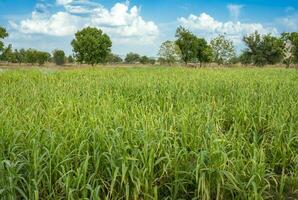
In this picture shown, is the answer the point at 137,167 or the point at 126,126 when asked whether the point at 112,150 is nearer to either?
the point at 137,167

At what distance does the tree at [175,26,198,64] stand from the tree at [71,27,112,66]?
10.7m

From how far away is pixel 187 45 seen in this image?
53.2 meters

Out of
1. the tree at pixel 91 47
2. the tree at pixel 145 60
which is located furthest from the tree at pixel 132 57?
the tree at pixel 91 47

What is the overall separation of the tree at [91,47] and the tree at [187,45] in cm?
1073

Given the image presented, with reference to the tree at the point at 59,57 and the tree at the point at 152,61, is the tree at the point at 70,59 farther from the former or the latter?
the tree at the point at 152,61

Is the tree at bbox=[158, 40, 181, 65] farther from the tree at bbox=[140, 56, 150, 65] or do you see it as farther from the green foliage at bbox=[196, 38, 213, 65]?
the tree at bbox=[140, 56, 150, 65]

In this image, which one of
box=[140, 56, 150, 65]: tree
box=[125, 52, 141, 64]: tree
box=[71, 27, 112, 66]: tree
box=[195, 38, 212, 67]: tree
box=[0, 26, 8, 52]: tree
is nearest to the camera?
box=[0, 26, 8, 52]: tree

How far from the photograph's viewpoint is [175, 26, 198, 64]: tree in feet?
175

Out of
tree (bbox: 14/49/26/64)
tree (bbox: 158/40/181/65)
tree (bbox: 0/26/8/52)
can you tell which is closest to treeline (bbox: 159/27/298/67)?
tree (bbox: 158/40/181/65)

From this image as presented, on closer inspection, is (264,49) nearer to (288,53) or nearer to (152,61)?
(288,53)

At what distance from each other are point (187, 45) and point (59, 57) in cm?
4530

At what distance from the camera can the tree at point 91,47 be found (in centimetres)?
5134

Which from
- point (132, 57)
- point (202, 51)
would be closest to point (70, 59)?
point (132, 57)

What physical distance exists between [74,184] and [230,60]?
56.2 m
